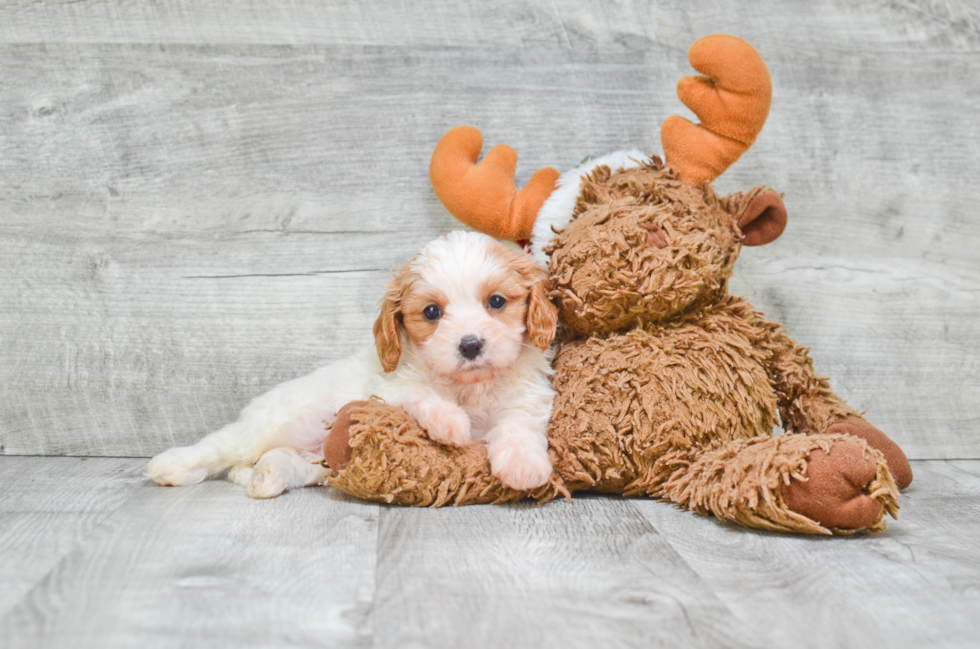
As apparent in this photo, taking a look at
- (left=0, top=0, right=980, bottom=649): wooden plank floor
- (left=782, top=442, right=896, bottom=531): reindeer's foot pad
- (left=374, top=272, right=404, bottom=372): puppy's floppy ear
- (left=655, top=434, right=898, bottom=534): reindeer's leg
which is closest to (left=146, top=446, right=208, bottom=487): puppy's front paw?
(left=0, top=0, right=980, bottom=649): wooden plank floor

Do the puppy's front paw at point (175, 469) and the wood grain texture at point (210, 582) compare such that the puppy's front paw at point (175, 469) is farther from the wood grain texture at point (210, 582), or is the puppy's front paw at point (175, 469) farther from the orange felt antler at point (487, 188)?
the orange felt antler at point (487, 188)

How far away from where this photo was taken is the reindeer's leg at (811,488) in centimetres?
112

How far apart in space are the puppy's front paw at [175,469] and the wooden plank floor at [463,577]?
0.45 ft

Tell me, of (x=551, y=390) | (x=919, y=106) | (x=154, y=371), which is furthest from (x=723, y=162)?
(x=154, y=371)

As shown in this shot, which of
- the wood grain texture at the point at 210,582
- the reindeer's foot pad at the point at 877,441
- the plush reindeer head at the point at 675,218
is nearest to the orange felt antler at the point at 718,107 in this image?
the plush reindeer head at the point at 675,218

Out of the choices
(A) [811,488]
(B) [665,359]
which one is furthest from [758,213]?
(A) [811,488]

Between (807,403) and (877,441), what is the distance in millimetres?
142

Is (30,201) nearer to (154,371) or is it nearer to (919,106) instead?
(154,371)

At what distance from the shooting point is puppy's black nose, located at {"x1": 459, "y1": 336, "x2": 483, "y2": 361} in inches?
53.5

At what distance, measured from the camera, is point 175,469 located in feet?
5.06

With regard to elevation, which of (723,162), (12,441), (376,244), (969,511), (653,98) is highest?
(653,98)

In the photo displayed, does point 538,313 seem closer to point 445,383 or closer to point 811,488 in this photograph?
point 445,383

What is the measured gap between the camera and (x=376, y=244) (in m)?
1.92

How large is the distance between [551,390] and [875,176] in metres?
1.12
